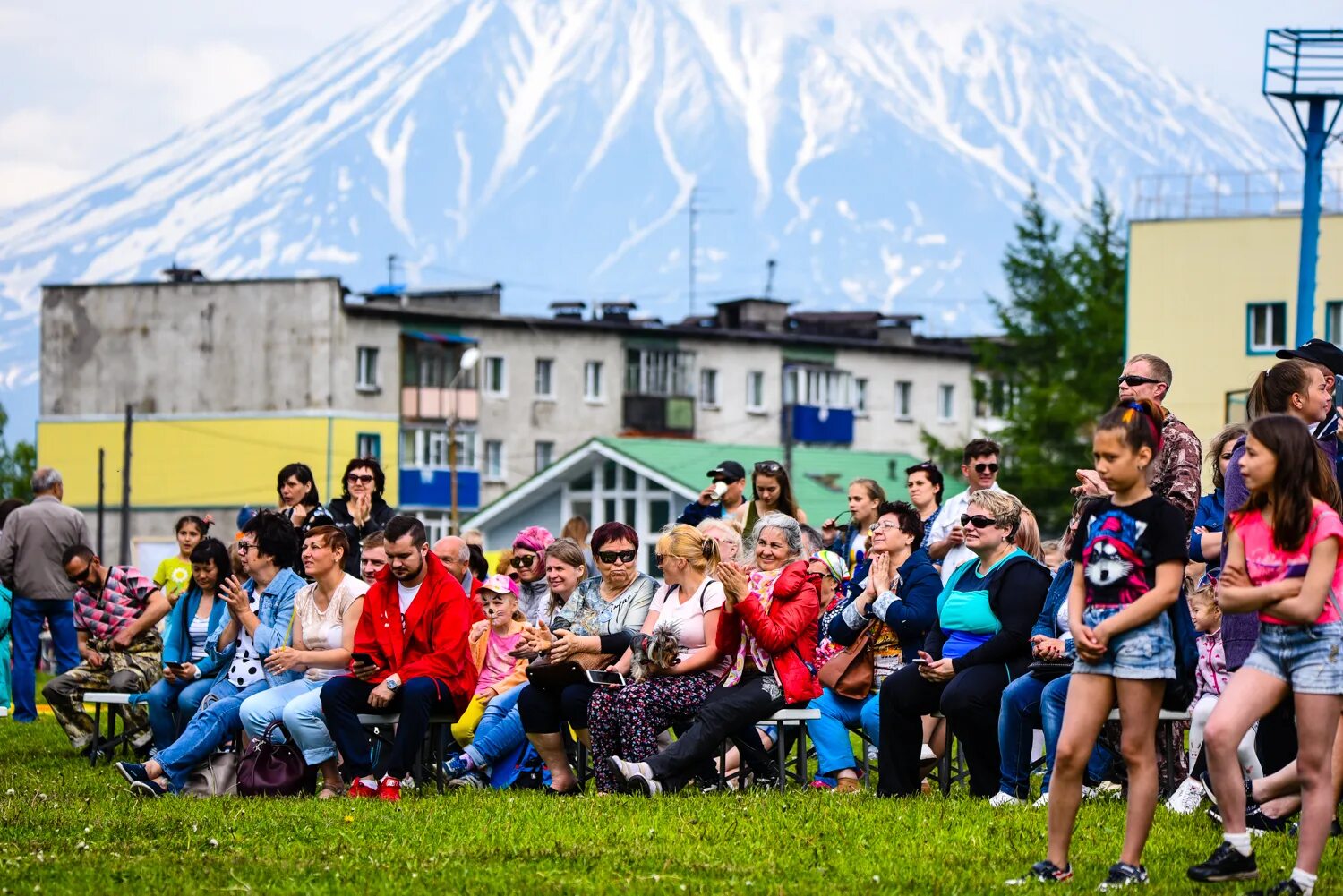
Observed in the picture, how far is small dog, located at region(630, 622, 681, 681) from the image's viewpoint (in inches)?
480

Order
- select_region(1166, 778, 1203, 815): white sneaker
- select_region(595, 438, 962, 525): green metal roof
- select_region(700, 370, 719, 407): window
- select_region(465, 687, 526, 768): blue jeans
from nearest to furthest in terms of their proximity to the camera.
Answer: select_region(1166, 778, 1203, 815): white sneaker → select_region(465, 687, 526, 768): blue jeans → select_region(595, 438, 962, 525): green metal roof → select_region(700, 370, 719, 407): window

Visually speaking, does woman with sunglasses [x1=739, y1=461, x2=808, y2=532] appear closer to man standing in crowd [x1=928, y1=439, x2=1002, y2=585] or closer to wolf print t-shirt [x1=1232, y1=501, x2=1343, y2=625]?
man standing in crowd [x1=928, y1=439, x2=1002, y2=585]

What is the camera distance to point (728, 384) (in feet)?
277

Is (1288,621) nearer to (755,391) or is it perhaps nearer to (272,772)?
(272,772)

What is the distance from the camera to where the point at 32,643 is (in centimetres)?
1981

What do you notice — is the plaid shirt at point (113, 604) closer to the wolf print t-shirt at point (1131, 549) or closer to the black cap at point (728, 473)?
the black cap at point (728, 473)

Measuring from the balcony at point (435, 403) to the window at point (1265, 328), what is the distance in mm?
30498

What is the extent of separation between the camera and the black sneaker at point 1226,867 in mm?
7945

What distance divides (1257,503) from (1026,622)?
3.49 m

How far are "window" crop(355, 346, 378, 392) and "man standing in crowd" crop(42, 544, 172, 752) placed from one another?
58287mm

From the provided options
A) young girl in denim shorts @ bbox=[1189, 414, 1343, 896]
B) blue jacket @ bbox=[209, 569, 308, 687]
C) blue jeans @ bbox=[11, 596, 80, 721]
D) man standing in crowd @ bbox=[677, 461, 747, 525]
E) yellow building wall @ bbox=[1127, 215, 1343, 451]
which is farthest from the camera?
yellow building wall @ bbox=[1127, 215, 1343, 451]

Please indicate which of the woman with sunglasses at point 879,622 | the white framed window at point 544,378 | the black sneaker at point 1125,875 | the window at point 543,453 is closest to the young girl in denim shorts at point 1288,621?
the black sneaker at point 1125,875

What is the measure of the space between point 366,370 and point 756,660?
63404 millimetres

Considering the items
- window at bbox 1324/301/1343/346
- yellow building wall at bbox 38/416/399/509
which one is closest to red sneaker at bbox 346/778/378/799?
window at bbox 1324/301/1343/346
